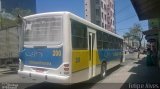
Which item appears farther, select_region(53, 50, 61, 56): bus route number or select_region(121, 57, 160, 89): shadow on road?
select_region(121, 57, 160, 89): shadow on road

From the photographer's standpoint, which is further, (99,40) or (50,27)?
(99,40)

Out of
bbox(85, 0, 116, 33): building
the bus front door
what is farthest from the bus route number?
bbox(85, 0, 116, 33): building

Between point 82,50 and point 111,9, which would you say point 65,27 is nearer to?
point 82,50

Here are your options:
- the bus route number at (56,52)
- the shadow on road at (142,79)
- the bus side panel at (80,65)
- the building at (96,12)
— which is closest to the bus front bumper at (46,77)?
the bus side panel at (80,65)

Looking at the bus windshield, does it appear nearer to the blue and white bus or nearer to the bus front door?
the blue and white bus

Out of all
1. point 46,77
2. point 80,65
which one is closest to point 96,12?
point 80,65

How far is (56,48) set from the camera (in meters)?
11.0

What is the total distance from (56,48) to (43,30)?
3.63 feet

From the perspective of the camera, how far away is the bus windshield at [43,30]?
1121cm

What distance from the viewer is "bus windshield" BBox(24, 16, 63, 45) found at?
11211 mm

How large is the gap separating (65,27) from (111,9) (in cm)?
8843

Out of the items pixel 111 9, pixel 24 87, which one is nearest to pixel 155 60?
pixel 24 87

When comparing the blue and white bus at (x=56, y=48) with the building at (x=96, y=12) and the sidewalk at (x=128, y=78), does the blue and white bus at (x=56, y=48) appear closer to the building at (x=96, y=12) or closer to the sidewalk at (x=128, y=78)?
the sidewalk at (x=128, y=78)

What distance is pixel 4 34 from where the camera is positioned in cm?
2078
